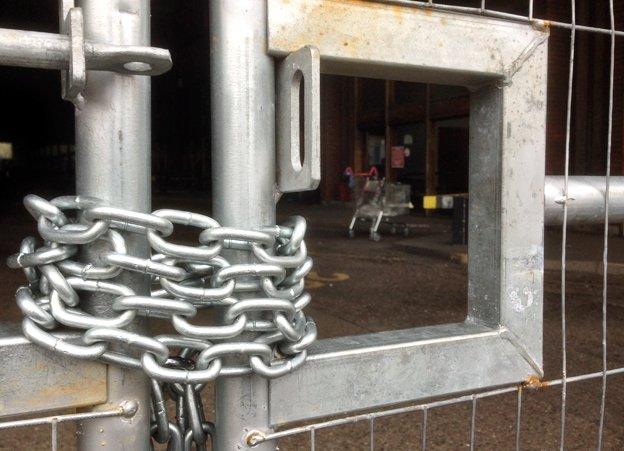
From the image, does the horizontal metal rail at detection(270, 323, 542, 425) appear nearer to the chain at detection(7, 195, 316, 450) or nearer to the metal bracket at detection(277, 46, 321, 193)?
the chain at detection(7, 195, 316, 450)

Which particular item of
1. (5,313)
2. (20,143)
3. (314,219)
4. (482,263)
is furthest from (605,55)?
(20,143)

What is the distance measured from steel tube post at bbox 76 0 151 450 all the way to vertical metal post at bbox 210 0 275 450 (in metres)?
0.09

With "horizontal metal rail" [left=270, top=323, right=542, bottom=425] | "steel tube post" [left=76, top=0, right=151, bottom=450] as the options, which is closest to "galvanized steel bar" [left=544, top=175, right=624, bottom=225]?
"horizontal metal rail" [left=270, top=323, right=542, bottom=425]

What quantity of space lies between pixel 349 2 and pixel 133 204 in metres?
0.40

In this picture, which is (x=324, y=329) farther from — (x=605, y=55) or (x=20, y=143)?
(x=20, y=143)

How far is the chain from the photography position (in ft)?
2.53

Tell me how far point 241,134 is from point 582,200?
0.67m

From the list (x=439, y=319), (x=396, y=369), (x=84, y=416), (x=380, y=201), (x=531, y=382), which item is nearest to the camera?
(x=84, y=416)

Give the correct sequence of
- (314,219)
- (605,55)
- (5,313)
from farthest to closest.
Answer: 1. (314,219)
2. (605,55)
3. (5,313)

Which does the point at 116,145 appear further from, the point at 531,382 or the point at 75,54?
the point at 531,382

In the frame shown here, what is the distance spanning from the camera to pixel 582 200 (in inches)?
47.9

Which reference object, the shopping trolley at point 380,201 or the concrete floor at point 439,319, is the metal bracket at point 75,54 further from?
the shopping trolley at point 380,201

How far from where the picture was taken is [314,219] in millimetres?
14984

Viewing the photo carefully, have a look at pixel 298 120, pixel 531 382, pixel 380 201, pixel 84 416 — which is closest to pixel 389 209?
pixel 380 201
